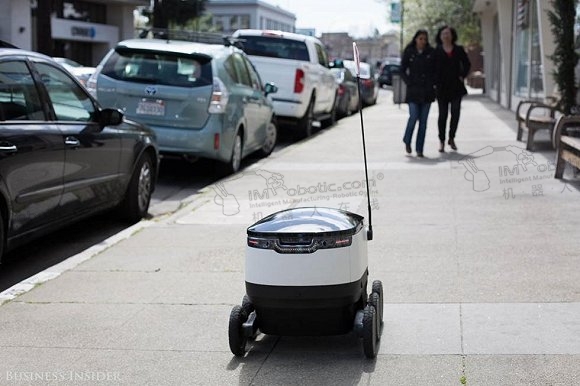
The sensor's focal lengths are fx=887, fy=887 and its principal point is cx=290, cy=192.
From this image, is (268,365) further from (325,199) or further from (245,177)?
(245,177)

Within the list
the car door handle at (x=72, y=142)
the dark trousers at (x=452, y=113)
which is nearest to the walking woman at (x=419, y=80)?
the dark trousers at (x=452, y=113)

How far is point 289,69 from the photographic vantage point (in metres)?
16.5

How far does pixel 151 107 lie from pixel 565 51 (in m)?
6.57

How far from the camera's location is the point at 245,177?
11.7 metres

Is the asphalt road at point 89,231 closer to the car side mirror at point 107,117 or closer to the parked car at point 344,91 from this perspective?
the car side mirror at point 107,117

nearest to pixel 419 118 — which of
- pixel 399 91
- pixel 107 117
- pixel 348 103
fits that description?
pixel 107 117

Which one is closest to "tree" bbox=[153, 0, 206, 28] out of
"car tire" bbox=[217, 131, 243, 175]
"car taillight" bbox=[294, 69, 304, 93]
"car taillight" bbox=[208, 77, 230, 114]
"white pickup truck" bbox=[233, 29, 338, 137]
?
"white pickup truck" bbox=[233, 29, 338, 137]

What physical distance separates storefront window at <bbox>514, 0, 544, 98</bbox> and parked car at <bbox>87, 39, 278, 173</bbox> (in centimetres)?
868

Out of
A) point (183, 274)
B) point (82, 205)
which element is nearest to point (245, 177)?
point (82, 205)

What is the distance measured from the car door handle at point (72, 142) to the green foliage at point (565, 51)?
27.5ft

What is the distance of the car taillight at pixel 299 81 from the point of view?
1644 cm

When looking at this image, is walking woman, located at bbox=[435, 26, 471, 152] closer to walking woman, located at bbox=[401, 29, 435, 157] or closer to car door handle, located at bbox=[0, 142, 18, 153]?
walking woman, located at bbox=[401, 29, 435, 157]

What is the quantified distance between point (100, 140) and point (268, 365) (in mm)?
3982

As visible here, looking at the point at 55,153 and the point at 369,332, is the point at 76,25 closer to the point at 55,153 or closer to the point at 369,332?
the point at 55,153
